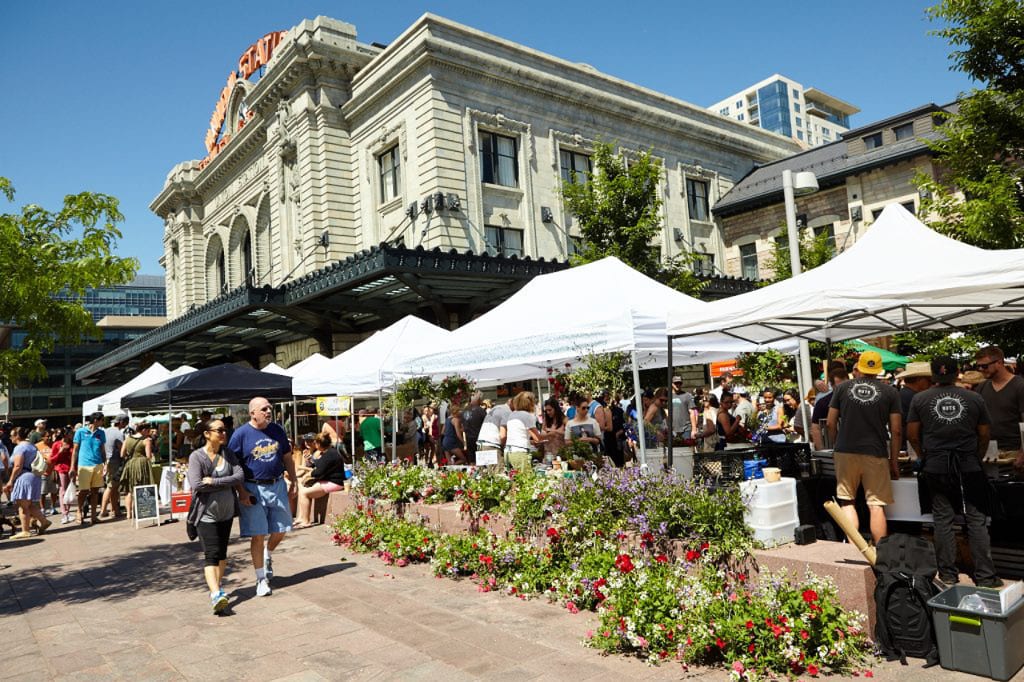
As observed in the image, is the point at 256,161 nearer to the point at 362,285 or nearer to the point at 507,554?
the point at 362,285

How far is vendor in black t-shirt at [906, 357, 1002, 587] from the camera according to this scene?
17.4 ft

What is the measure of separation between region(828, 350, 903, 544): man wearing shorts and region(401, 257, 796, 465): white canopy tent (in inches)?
68.7

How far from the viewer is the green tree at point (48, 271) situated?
12430mm

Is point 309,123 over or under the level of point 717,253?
over

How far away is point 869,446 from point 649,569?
2.01 metres

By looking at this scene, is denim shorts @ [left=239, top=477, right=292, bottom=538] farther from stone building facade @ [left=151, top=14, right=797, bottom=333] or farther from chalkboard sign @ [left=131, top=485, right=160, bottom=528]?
stone building facade @ [left=151, top=14, right=797, bottom=333]

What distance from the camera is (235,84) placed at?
4103 cm

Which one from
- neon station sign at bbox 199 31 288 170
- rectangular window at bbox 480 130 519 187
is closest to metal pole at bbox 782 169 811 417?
rectangular window at bbox 480 130 519 187

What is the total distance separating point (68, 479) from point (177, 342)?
18857mm

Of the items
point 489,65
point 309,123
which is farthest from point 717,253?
point 309,123

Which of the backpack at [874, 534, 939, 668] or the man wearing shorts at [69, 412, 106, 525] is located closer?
the backpack at [874, 534, 939, 668]

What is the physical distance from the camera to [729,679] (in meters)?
4.62

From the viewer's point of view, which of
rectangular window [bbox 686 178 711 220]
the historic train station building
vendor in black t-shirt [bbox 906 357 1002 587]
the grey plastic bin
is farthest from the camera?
rectangular window [bbox 686 178 711 220]

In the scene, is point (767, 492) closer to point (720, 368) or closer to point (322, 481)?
point (322, 481)
